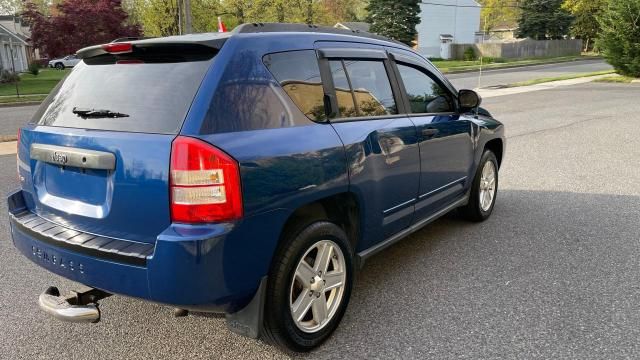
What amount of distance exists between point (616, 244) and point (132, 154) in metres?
4.17

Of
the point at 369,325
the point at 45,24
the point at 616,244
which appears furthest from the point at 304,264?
the point at 45,24

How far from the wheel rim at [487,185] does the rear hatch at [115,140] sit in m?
3.39

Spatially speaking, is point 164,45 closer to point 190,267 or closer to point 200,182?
point 200,182

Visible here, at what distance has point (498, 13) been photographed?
3250 inches

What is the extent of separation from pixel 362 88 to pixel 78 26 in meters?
33.3

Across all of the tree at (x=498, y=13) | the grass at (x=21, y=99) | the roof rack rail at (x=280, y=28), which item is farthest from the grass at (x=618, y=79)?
the tree at (x=498, y=13)

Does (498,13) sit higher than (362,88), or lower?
higher

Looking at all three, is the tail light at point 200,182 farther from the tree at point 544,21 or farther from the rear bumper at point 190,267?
the tree at point 544,21

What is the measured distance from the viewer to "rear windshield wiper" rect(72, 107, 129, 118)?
8.80 ft

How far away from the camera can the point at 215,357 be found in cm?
291

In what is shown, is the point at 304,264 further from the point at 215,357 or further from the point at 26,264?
the point at 26,264

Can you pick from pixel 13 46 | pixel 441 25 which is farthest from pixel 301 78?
pixel 441 25

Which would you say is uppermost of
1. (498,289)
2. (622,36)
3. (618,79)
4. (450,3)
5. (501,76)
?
(450,3)

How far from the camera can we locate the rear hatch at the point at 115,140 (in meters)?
2.44
